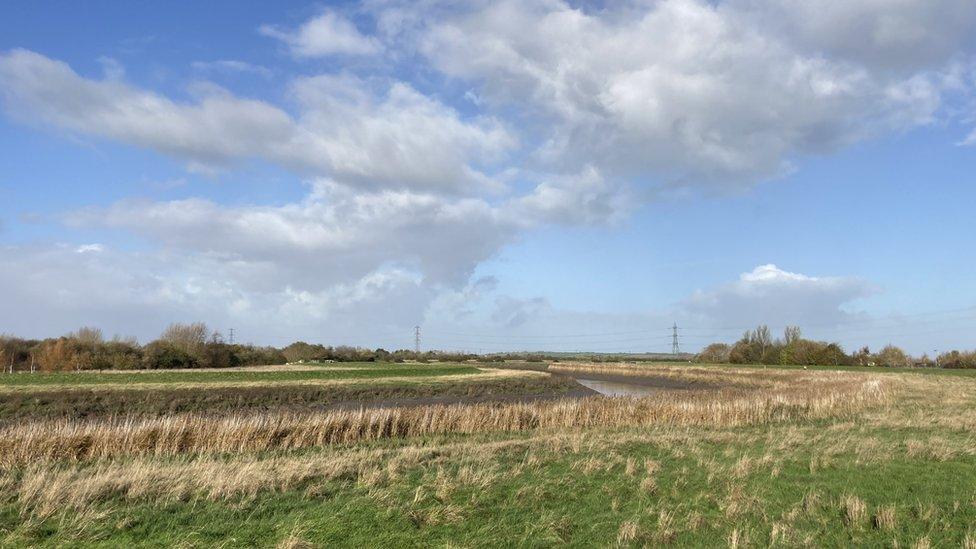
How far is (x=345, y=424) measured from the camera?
19984 millimetres

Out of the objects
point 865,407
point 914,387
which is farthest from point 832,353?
point 865,407

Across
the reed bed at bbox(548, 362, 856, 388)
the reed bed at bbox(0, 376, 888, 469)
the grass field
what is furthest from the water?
the grass field

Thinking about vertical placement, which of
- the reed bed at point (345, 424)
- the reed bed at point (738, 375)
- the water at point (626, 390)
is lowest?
the water at point (626, 390)

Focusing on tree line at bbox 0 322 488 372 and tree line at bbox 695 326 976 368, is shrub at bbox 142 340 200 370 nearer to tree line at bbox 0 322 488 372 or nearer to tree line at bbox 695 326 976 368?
tree line at bbox 0 322 488 372

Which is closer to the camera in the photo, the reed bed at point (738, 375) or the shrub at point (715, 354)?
the reed bed at point (738, 375)

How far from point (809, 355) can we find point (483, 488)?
109 m

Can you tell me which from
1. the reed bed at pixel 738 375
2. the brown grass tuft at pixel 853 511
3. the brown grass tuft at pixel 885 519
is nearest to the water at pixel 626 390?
the reed bed at pixel 738 375

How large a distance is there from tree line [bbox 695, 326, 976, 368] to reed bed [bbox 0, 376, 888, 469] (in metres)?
80.8

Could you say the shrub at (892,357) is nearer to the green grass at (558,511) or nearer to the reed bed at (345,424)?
the reed bed at (345,424)

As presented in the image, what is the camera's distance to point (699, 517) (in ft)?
30.2

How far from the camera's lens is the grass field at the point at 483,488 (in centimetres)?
837

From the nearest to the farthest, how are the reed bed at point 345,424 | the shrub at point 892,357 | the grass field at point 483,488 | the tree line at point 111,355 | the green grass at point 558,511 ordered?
the green grass at point 558,511 < the grass field at point 483,488 < the reed bed at point 345,424 < the tree line at point 111,355 < the shrub at point 892,357

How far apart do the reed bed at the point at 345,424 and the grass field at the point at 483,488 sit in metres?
0.08

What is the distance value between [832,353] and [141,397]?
348 feet
